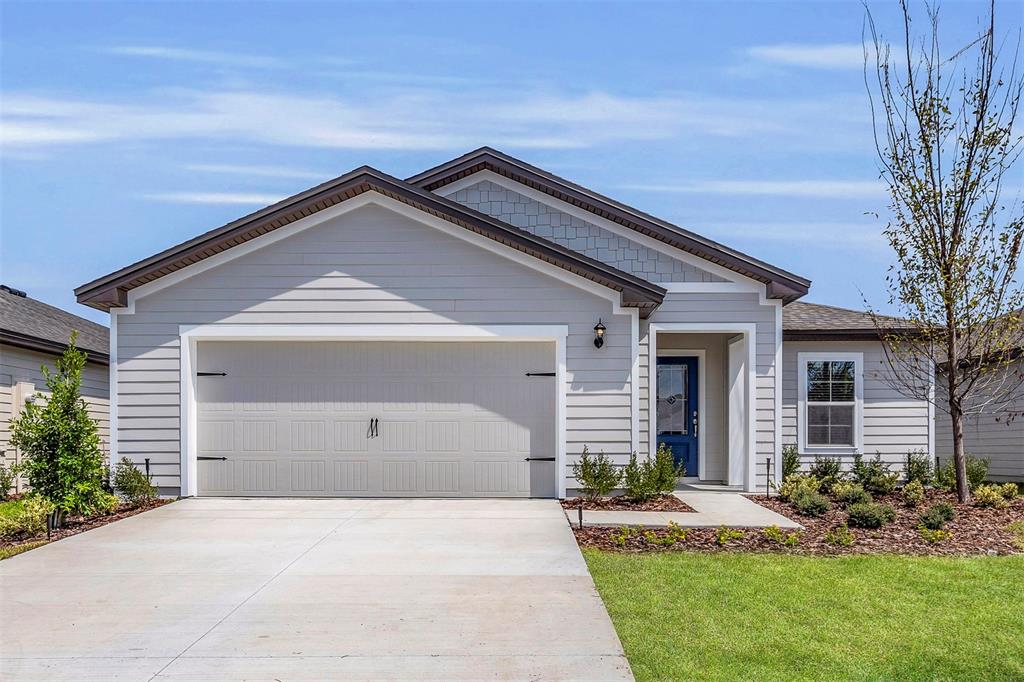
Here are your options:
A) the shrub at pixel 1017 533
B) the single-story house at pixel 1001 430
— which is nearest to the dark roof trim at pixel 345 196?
the shrub at pixel 1017 533

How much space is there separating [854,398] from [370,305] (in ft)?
27.4

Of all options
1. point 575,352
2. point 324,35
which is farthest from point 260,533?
point 324,35

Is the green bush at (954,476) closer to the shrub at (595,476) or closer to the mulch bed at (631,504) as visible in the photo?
the mulch bed at (631,504)

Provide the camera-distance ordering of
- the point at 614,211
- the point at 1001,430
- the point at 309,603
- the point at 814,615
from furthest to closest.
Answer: the point at 1001,430
the point at 614,211
the point at 309,603
the point at 814,615

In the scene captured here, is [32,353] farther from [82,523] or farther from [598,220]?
[598,220]

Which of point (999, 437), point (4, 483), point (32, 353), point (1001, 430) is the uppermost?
point (32, 353)

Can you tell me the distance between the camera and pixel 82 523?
10.6 metres

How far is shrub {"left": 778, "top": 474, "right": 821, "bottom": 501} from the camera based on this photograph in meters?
12.8

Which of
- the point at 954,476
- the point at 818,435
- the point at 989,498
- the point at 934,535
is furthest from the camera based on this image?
the point at 818,435

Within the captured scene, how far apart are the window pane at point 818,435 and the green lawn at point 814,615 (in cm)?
652

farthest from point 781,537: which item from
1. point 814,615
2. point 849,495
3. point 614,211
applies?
point 614,211

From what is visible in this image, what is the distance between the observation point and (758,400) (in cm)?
1380

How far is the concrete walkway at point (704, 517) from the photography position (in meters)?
10.1

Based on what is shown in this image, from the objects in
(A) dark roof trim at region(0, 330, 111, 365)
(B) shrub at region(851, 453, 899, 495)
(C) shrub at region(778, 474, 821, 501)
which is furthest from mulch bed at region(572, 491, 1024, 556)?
(A) dark roof trim at region(0, 330, 111, 365)
